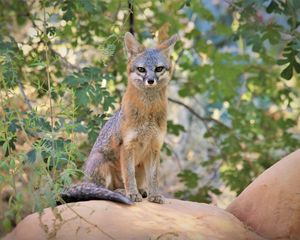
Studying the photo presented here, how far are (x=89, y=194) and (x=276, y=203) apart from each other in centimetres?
148

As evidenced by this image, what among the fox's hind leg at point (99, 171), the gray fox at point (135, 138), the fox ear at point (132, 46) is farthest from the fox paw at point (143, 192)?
the fox ear at point (132, 46)

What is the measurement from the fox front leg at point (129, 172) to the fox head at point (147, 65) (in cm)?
58

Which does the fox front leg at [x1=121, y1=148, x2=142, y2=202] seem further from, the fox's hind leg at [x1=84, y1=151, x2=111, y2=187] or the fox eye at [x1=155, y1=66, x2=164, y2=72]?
the fox eye at [x1=155, y1=66, x2=164, y2=72]

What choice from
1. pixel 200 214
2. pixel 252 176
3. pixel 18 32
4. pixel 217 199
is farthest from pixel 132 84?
pixel 18 32

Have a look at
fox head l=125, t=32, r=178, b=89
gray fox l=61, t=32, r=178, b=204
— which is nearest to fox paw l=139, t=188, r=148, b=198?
gray fox l=61, t=32, r=178, b=204

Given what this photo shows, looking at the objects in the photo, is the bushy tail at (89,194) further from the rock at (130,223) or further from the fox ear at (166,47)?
the fox ear at (166,47)

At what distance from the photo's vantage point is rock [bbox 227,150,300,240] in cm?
538

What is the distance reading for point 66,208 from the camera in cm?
514

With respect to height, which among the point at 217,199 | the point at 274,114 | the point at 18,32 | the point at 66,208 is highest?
the point at 18,32

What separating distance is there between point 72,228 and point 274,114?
225 inches

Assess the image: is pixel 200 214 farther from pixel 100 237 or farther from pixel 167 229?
pixel 100 237

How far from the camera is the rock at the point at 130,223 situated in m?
4.87

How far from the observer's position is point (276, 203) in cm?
547

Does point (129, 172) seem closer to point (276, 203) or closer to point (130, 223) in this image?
point (130, 223)
